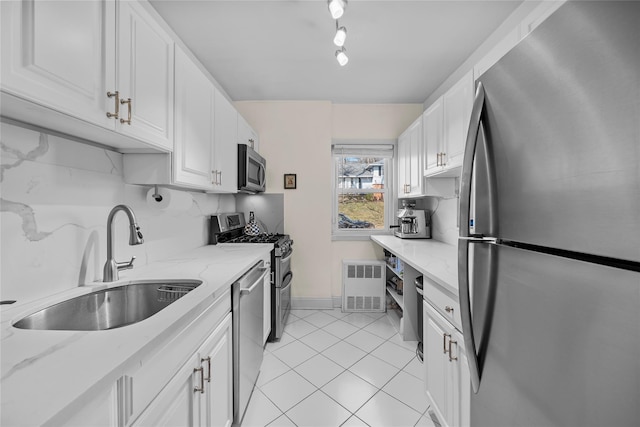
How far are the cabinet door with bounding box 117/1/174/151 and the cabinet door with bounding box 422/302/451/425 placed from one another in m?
1.73

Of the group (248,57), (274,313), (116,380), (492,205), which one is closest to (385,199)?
(274,313)

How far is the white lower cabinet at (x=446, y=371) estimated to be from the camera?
1117mm

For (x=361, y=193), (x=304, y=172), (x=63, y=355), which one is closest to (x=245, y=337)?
(x=63, y=355)

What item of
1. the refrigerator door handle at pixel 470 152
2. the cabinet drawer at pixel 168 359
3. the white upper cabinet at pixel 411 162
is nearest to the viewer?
the cabinet drawer at pixel 168 359

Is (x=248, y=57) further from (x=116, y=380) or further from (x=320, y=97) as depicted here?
(x=116, y=380)

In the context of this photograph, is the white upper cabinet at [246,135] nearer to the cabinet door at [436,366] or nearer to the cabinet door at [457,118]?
the cabinet door at [457,118]

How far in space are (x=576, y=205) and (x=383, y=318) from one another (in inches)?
111

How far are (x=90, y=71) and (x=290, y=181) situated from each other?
2.38m

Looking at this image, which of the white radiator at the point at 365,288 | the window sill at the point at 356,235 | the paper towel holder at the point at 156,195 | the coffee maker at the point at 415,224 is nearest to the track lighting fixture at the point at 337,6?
the paper towel holder at the point at 156,195

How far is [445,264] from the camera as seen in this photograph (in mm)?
1658

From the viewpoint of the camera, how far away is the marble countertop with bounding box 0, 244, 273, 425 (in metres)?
0.45

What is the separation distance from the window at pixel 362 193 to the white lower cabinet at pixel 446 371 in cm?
201

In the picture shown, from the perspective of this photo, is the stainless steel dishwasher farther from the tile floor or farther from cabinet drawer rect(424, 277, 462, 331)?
cabinet drawer rect(424, 277, 462, 331)

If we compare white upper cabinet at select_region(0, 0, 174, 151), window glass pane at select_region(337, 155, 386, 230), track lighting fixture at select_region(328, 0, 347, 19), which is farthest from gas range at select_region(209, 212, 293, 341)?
track lighting fixture at select_region(328, 0, 347, 19)
